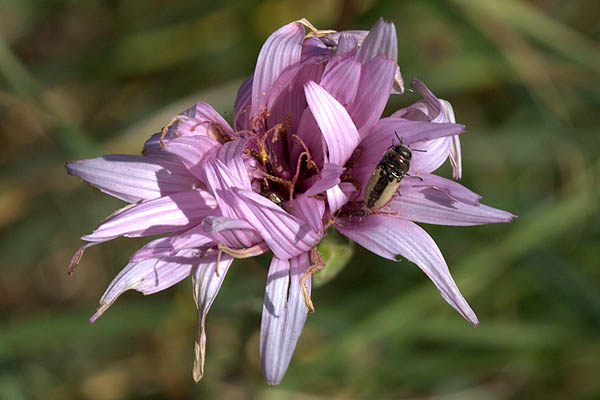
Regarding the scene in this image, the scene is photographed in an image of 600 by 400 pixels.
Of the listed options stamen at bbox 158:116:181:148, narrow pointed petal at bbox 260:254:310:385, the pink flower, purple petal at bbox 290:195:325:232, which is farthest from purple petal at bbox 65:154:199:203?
narrow pointed petal at bbox 260:254:310:385

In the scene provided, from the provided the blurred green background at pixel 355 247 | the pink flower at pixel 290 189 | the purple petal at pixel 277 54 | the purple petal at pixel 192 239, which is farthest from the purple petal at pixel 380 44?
the blurred green background at pixel 355 247

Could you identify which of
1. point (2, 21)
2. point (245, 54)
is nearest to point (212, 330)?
point (245, 54)

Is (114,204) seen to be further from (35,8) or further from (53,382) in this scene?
(35,8)

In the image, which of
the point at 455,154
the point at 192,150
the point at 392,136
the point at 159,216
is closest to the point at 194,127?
the point at 192,150

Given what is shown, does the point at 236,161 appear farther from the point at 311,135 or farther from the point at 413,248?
the point at 413,248

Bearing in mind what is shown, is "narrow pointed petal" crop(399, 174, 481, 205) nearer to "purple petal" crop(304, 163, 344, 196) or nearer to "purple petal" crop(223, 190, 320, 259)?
"purple petal" crop(304, 163, 344, 196)

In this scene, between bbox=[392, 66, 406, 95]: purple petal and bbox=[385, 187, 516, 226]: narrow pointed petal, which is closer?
bbox=[385, 187, 516, 226]: narrow pointed petal

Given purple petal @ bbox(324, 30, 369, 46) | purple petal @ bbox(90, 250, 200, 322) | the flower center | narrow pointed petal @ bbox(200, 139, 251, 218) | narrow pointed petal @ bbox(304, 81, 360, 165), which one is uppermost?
purple petal @ bbox(324, 30, 369, 46)
